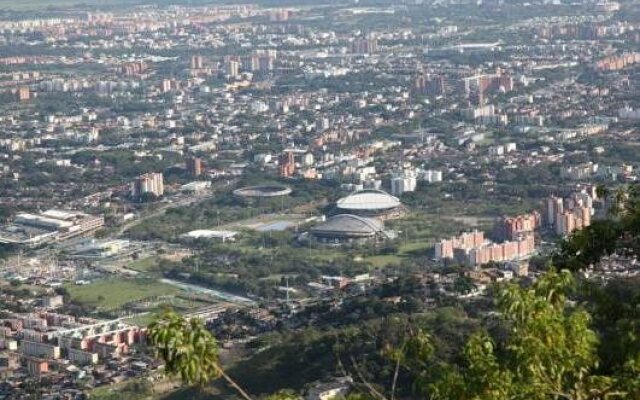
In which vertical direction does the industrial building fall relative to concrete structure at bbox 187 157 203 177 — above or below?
above

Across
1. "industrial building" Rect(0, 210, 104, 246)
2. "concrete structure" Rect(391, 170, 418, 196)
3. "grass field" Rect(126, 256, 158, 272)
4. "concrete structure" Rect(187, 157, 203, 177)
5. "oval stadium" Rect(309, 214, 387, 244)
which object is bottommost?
"concrete structure" Rect(187, 157, 203, 177)

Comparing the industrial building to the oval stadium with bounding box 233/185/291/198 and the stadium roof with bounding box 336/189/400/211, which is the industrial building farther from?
the stadium roof with bounding box 336/189/400/211

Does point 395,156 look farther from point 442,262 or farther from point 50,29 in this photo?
point 50,29

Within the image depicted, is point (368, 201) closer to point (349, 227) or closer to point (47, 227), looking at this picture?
point (349, 227)

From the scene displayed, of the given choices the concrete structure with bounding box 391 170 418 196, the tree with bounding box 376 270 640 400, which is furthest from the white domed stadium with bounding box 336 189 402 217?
the tree with bounding box 376 270 640 400

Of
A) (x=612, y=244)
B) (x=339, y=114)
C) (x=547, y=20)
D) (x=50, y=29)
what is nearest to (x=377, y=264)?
(x=612, y=244)

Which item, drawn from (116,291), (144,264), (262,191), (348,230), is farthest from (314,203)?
(116,291)

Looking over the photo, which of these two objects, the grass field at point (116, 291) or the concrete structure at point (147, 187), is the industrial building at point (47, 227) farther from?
the grass field at point (116, 291)

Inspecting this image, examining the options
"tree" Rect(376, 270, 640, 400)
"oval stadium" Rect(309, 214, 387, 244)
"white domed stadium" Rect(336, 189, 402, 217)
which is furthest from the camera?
"white domed stadium" Rect(336, 189, 402, 217)
